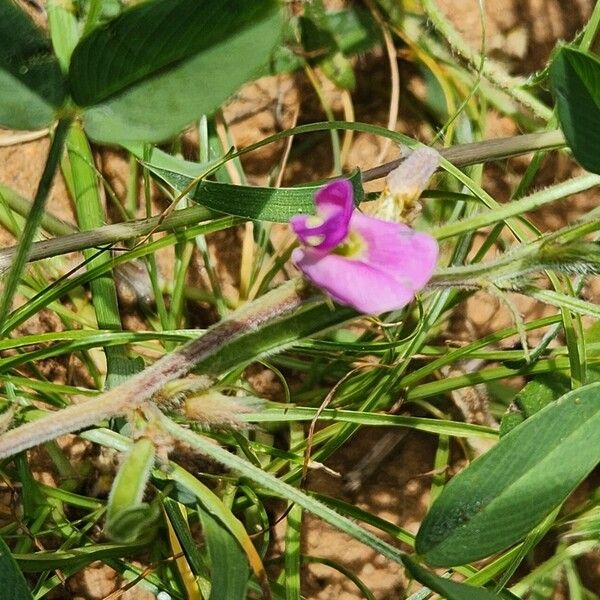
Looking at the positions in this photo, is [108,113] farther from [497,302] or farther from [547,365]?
[497,302]

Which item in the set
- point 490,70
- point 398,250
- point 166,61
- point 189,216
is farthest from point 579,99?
point 490,70

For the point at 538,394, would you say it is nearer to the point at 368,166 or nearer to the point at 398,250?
the point at 368,166

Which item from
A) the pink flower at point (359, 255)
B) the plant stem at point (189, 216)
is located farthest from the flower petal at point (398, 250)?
the plant stem at point (189, 216)

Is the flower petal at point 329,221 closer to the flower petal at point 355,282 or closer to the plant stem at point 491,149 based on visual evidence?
the flower petal at point 355,282

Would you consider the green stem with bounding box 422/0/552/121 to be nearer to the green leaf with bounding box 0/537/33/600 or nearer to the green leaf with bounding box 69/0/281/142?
the green leaf with bounding box 69/0/281/142

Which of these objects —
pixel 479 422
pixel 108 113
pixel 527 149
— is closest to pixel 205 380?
pixel 108 113
